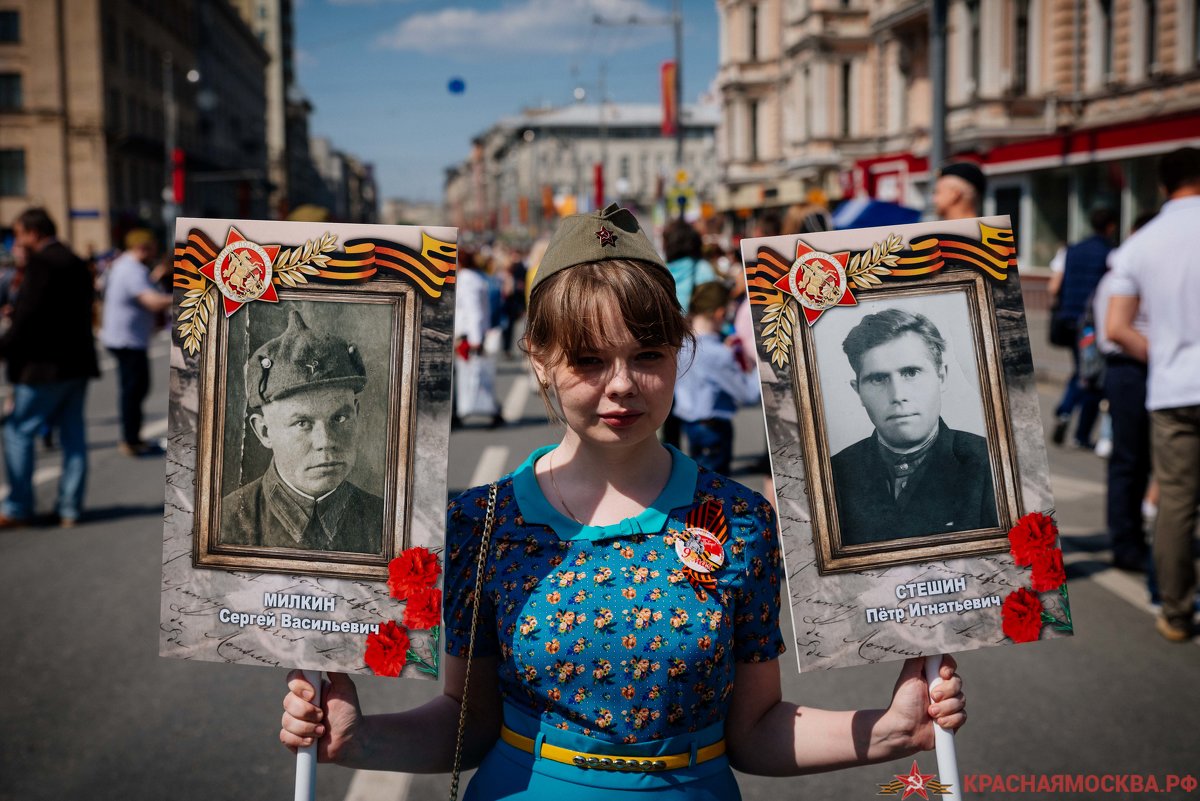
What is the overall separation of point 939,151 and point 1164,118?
364 inches

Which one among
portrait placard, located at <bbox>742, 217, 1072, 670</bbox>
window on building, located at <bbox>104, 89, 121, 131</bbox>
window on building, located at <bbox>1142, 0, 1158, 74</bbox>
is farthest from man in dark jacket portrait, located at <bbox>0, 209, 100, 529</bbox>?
window on building, located at <bbox>104, 89, 121, 131</bbox>

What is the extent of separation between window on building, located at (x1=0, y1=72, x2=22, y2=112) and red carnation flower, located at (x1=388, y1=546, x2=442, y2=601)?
5729 cm

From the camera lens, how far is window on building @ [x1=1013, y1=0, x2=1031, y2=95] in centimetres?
2909

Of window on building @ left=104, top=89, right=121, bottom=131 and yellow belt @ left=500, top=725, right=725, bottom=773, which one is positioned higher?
window on building @ left=104, top=89, right=121, bottom=131

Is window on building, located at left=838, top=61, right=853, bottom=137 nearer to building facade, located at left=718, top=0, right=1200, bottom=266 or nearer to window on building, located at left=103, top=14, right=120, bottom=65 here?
building facade, located at left=718, top=0, right=1200, bottom=266

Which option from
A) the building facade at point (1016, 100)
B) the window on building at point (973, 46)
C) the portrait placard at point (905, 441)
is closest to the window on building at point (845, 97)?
the building facade at point (1016, 100)

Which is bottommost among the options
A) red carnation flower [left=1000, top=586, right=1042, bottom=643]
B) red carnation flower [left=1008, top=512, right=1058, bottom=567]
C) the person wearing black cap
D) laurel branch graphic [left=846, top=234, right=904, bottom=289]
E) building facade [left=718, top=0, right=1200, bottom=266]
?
red carnation flower [left=1000, top=586, right=1042, bottom=643]

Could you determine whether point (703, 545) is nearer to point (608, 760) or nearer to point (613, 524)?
point (613, 524)

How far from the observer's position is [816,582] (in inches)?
80.0

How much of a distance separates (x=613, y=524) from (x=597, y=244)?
50 cm

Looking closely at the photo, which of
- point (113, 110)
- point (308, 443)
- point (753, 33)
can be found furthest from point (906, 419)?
point (113, 110)

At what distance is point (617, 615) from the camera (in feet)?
6.48

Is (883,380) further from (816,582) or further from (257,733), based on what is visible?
(257,733)

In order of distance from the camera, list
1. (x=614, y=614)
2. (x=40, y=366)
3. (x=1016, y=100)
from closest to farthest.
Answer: (x=614, y=614) < (x=40, y=366) < (x=1016, y=100)
